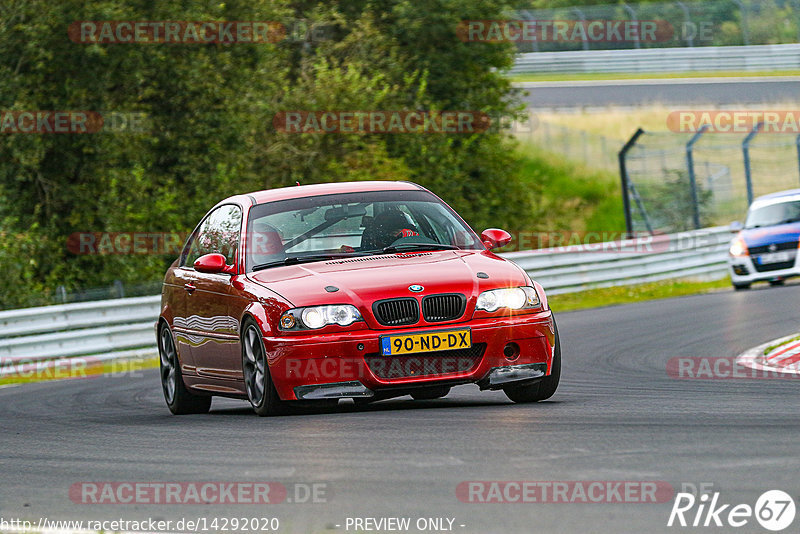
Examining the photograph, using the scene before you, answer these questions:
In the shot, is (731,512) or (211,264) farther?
(211,264)

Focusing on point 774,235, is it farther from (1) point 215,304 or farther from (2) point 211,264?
(2) point 211,264

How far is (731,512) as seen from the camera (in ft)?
17.2

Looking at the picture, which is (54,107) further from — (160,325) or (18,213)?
(160,325)

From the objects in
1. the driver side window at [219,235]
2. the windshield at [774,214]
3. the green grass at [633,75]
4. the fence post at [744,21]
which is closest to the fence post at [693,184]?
the windshield at [774,214]

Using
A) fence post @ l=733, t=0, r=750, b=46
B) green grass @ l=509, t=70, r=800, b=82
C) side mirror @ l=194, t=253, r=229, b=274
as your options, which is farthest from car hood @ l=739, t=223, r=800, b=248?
green grass @ l=509, t=70, r=800, b=82

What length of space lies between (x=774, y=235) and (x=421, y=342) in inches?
617

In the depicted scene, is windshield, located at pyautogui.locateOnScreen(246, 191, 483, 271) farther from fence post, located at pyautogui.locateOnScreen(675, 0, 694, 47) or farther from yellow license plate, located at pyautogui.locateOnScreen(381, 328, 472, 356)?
fence post, located at pyautogui.locateOnScreen(675, 0, 694, 47)

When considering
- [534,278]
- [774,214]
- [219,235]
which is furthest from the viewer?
[774,214]

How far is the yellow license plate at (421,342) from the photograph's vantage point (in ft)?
28.2

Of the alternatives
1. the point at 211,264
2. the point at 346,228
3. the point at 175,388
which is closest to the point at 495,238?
the point at 346,228

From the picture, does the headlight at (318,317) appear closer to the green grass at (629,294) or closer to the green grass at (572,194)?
the green grass at (629,294)

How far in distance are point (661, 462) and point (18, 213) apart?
824 inches

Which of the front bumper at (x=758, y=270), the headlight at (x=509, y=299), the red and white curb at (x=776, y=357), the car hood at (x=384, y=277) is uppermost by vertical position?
the car hood at (x=384, y=277)

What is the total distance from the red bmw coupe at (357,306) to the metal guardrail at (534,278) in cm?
852
